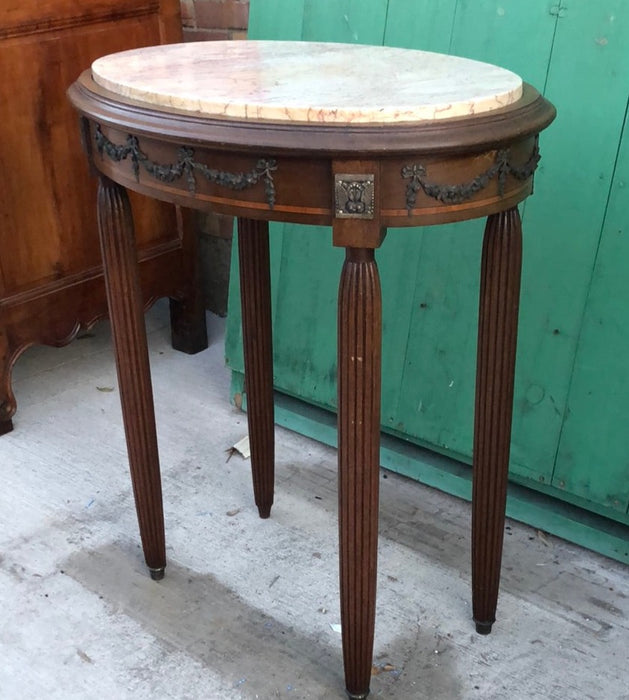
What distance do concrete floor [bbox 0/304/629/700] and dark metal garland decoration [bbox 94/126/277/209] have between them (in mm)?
839

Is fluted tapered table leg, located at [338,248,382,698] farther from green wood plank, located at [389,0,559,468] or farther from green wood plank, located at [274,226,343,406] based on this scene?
green wood plank, located at [274,226,343,406]

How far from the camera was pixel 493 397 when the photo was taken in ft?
4.79

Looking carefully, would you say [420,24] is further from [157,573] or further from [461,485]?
[157,573]

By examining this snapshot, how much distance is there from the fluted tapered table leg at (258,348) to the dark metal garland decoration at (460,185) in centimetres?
59

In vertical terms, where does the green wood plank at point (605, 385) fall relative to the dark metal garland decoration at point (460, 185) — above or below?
below

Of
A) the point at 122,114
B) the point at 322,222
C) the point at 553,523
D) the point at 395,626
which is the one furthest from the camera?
the point at 553,523

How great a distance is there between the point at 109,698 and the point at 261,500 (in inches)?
22.5

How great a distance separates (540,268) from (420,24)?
1.88ft

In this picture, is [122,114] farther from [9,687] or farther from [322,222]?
[9,687]

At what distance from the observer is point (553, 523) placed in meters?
1.92

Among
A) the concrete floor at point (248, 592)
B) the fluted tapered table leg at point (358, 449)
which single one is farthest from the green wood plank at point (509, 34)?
the concrete floor at point (248, 592)

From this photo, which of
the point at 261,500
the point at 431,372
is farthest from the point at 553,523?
the point at 261,500

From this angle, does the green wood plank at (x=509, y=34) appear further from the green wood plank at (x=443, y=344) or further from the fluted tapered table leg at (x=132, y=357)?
the fluted tapered table leg at (x=132, y=357)

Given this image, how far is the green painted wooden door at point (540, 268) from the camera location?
1.68 m
